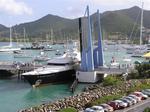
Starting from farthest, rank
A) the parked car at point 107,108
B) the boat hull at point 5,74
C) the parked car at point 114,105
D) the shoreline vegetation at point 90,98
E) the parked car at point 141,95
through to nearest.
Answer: the boat hull at point 5,74, the parked car at point 141,95, the shoreline vegetation at point 90,98, the parked car at point 114,105, the parked car at point 107,108

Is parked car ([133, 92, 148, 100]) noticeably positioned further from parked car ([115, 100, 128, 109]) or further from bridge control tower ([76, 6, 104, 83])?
bridge control tower ([76, 6, 104, 83])

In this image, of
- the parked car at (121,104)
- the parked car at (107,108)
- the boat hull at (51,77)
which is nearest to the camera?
the parked car at (107,108)

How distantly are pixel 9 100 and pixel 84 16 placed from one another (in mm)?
26363

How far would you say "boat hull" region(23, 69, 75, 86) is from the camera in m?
81.2

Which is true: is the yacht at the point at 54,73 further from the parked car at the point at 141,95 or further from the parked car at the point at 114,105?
the parked car at the point at 114,105

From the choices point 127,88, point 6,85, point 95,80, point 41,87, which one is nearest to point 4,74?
point 6,85

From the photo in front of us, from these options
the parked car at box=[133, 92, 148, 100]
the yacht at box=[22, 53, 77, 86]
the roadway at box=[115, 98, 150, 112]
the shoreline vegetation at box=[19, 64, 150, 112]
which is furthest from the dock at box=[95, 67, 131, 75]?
the roadway at box=[115, 98, 150, 112]

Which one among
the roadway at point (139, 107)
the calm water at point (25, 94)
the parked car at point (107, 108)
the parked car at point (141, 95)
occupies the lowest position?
the calm water at point (25, 94)

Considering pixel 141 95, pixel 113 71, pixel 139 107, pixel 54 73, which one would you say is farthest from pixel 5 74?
pixel 139 107

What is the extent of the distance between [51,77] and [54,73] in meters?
1.06

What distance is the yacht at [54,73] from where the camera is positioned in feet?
267

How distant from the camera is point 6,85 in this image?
85750mm

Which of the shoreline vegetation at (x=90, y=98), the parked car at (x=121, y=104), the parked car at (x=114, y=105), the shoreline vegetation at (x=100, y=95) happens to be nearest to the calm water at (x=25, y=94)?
the shoreline vegetation at (x=100, y=95)

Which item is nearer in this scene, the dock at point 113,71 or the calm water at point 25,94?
the calm water at point 25,94
